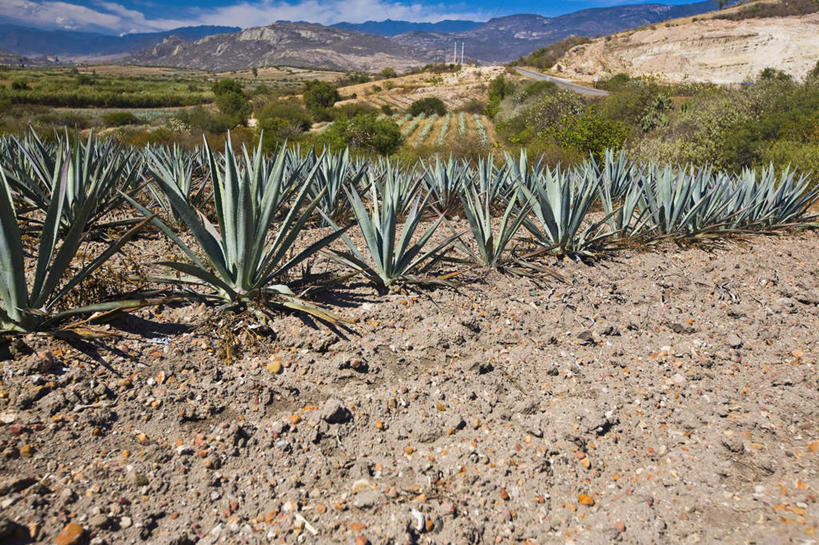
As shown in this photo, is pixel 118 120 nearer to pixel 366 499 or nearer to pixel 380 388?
pixel 380 388

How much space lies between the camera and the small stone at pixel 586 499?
1534mm

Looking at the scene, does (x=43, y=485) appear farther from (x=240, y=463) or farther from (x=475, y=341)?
(x=475, y=341)

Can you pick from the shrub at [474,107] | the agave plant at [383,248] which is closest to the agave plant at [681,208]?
the agave plant at [383,248]

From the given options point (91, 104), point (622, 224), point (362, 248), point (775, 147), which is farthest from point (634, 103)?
point (91, 104)

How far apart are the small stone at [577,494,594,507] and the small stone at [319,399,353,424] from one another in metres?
0.95

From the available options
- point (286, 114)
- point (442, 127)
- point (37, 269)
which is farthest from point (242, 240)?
point (442, 127)

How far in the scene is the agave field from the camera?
4.60ft

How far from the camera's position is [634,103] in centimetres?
2791

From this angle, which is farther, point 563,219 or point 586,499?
point 563,219

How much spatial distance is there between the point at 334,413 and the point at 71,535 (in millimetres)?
868

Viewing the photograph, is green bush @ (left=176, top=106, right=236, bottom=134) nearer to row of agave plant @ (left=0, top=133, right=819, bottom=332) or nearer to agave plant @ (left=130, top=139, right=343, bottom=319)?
row of agave plant @ (left=0, top=133, right=819, bottom=332)

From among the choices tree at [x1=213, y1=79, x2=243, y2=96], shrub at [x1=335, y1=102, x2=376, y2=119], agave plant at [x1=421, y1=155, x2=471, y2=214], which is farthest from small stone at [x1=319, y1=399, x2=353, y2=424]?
tree at [x1=213, y1=79, x2=243, y2=96]

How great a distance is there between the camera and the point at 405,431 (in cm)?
179

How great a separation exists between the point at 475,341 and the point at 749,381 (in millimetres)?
1470
